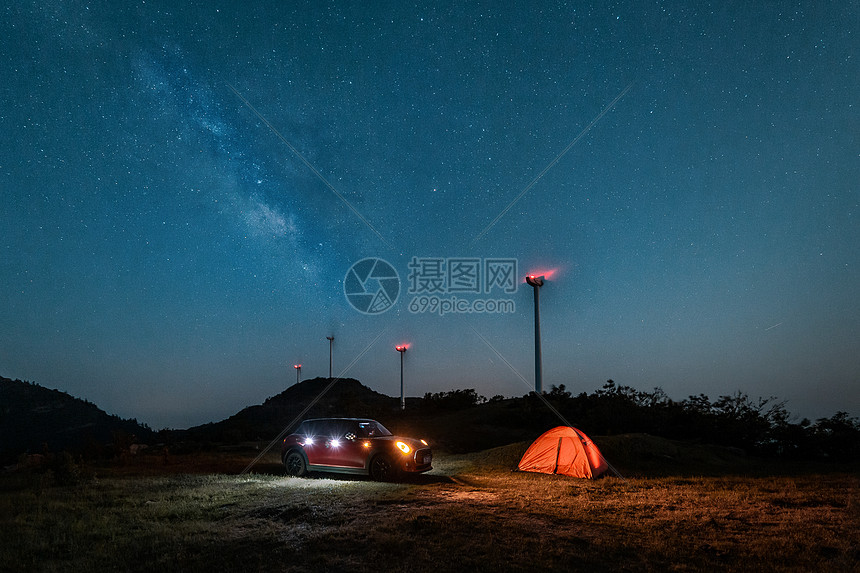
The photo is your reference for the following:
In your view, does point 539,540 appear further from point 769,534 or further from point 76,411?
point 76,411

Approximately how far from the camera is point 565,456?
15180mm

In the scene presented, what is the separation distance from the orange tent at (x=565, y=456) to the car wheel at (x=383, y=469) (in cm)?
494

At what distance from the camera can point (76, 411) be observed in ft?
183

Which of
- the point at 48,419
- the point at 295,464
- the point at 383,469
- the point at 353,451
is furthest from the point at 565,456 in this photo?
the point at 48,419

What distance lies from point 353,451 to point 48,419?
57.0 metres

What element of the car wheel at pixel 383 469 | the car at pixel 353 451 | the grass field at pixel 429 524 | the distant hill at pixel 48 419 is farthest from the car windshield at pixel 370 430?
the distant hill at pixel 48 419

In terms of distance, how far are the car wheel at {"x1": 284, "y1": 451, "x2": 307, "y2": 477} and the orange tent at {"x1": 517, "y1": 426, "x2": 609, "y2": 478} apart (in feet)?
22.6

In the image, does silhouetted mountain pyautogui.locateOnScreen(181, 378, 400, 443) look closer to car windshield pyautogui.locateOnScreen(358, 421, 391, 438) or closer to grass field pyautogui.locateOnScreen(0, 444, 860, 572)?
car windshield pyautogui.locateOnScreen(358, 421, 391, 438)

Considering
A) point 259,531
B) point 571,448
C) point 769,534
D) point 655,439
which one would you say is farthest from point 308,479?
point 655,439

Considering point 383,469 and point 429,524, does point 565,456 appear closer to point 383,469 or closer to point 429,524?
point 383,469

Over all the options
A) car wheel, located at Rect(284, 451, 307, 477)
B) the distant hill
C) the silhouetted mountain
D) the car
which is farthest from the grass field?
the distant hill

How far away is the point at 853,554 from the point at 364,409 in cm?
3834

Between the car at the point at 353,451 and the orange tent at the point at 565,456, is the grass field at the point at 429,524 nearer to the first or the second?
the car at the point at 353,451

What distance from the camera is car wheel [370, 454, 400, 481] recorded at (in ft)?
43.1
